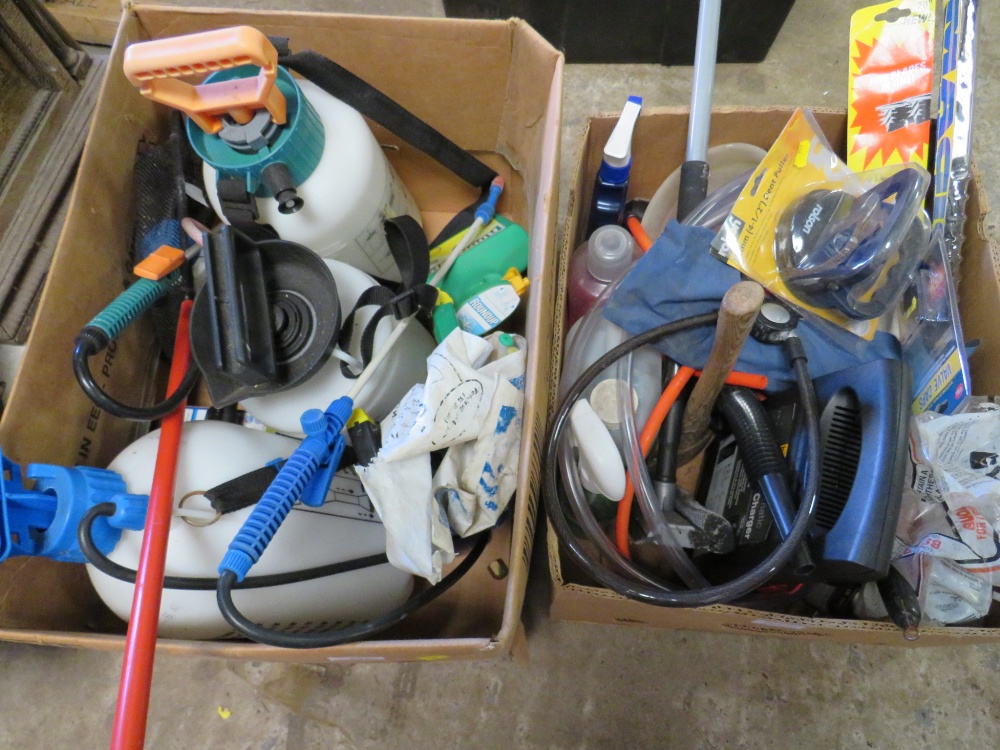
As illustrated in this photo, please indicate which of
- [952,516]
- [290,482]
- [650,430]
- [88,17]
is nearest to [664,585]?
[650,430]

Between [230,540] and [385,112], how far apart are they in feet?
1.68

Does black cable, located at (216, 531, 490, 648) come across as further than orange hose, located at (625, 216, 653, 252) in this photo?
No

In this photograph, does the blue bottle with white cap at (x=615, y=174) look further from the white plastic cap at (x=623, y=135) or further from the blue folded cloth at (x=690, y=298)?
the blue folded cloth at (x=690, y=298)

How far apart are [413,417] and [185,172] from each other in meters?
0.49

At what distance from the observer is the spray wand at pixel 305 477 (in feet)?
1.42

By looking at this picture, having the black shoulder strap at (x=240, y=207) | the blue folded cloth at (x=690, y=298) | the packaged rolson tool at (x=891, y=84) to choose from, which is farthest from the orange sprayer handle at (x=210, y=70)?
the packaged rolson tool at (x=891, y=84)

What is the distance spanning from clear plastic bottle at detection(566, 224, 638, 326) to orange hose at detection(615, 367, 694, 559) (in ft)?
0.56

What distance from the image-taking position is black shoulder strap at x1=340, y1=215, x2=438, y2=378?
0.60 m

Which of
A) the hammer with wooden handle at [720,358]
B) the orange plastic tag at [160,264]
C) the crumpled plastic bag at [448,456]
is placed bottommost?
the crumpled plastic bag at [448,456]

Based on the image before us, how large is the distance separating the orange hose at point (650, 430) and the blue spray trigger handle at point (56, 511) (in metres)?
0.43

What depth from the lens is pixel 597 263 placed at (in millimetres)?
732

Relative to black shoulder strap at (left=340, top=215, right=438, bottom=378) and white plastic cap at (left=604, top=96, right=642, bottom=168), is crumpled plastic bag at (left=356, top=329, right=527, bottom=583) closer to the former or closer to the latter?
black shoulder strap at (left=340, top=215, right=438, bottom=378)

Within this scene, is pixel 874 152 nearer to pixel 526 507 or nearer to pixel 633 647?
pixel 526 507

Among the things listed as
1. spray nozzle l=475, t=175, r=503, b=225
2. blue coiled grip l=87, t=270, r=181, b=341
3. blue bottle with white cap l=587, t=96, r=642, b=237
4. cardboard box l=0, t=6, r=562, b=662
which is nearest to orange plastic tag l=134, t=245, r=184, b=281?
blue coiled grip l=87, t=270, r=181, b=341
